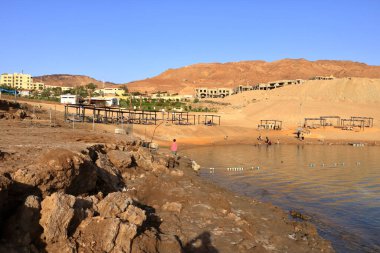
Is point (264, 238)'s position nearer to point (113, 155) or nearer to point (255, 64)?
point (113, 155)

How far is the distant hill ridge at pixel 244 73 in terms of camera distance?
498ft

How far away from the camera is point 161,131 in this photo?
41719 millimetres

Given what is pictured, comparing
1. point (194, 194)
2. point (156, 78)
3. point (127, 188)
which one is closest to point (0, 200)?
point (127, 188)

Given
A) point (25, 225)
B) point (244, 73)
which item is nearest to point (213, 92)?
point (244, 73)

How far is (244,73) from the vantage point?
167m

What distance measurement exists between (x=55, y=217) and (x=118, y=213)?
1.38 metres

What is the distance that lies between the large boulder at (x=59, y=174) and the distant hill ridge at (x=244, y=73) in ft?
447

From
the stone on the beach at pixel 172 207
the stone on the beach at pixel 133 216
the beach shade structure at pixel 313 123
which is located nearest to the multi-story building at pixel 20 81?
the beach shade structure at pixel 313 123

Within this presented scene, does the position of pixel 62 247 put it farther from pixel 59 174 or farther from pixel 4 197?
pixel 59 174

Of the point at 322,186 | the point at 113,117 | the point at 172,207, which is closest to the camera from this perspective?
the point at 172,207

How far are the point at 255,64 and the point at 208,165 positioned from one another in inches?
6500

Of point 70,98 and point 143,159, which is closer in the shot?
point 143,159

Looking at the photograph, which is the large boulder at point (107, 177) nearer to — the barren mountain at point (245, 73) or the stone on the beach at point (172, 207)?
the stone on the beach at point (172, 207)

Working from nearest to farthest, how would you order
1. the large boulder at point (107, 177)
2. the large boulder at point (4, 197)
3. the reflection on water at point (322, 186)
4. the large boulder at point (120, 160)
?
the large boulder at point (4, 197)
the large boulder at point (107, 177)
the reflection on water at point (322, 186)
the large boulder at point (120, 160)
